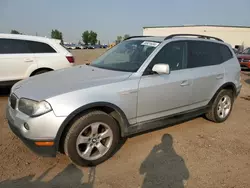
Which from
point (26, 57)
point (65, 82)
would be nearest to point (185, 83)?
point (65, 82)

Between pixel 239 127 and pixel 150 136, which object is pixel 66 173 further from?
pixel 239 127

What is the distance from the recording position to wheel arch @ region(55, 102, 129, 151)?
8.47 ft

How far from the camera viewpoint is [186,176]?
2.80 meters

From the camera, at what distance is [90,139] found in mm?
2865

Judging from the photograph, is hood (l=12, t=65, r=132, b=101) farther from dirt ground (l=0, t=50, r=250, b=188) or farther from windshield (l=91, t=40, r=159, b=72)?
dirt ground (l=0, t=50, r=250, b=188)

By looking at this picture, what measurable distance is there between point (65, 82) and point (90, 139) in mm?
822

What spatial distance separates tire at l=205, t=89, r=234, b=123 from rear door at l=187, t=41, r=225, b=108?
0.76ft

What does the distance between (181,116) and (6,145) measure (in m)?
2.86

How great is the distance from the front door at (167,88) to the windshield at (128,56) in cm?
20

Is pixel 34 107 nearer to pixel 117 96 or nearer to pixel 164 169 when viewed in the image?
pixel 117 96

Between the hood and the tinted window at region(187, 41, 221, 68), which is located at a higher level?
the tinted window at region(187, 41, 221, 68)

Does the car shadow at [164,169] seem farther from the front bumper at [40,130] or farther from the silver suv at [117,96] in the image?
the front bumper at [40,130]

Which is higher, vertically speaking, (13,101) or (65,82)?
(65,82)

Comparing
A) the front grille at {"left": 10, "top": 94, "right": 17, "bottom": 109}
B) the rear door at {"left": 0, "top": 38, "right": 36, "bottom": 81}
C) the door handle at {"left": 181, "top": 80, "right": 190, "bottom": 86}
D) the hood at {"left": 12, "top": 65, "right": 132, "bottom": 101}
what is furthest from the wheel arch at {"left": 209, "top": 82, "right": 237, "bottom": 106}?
the rear door at {"left": 0, "top": 38, "right": 36, "bottom": 81}
